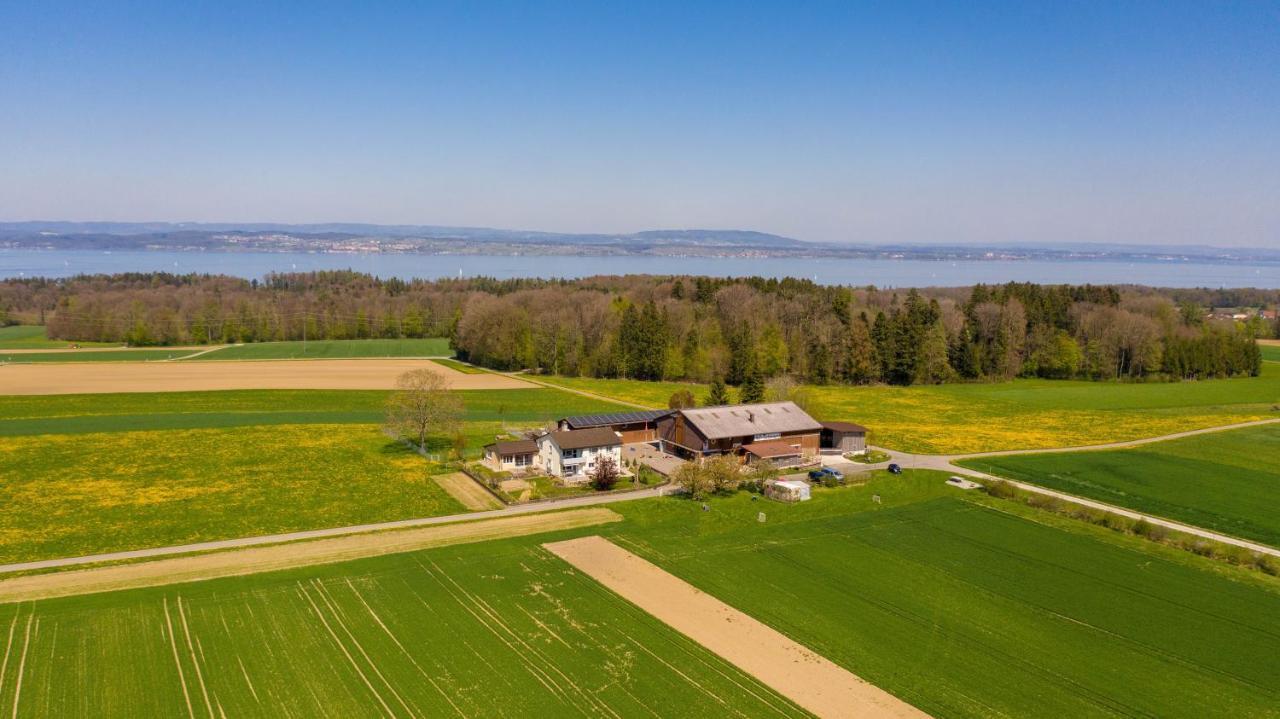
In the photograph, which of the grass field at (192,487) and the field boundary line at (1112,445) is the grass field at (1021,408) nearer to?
the field boundary line at (1112,445)

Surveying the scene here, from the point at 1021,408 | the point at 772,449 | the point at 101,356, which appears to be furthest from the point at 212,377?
the point at 1021,408

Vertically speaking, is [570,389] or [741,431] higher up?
[741,431]

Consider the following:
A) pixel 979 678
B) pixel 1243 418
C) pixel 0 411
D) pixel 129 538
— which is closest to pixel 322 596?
pixel 129 538

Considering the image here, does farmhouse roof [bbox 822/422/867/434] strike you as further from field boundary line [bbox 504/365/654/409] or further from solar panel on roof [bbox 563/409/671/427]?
field boundary line [bbox 504/365/654/409]

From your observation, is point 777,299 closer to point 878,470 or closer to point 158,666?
point 878,470

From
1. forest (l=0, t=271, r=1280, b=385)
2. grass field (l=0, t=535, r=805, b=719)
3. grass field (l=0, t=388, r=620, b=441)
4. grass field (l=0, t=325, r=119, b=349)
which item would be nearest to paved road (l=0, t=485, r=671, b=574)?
grass field (l=0, t=535, r=805, b=719)

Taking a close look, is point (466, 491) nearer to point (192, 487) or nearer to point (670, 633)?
point (192, 487)

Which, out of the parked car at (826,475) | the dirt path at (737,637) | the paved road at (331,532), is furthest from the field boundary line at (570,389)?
the dirt path at (737,637)
